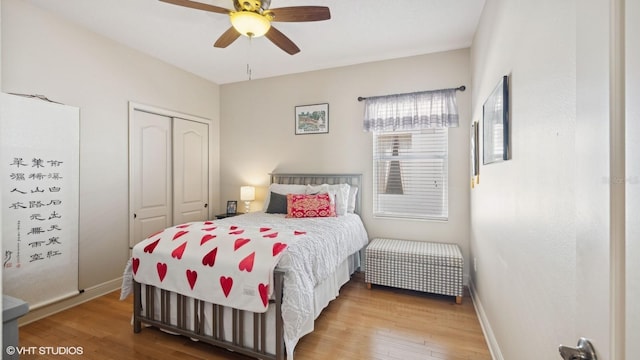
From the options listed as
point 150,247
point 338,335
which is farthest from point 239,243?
point 338,335

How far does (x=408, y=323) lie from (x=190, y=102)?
4.01m

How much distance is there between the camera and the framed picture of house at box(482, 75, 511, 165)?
5.32 ft

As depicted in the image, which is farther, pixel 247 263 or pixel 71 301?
pixel 71 301

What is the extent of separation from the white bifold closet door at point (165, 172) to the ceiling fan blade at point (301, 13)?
92.4 inches

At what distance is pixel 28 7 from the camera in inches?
95.0

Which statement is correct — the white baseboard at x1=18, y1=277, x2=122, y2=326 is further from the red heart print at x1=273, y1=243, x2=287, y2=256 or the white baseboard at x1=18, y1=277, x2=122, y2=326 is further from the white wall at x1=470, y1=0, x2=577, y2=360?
the white wall at x1=470, y1=0, x2=577, y2=360

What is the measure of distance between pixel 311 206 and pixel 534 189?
2.27 m

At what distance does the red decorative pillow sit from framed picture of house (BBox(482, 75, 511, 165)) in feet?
5.44

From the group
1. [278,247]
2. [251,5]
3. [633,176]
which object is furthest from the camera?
[251,5]

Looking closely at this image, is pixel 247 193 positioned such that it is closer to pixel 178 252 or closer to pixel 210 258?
pixel 178 252

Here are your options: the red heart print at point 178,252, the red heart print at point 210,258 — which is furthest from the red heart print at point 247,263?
the red heart print at point 178,252

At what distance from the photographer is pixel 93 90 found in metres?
2.90

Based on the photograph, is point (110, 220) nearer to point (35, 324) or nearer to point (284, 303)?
point (35, 324)

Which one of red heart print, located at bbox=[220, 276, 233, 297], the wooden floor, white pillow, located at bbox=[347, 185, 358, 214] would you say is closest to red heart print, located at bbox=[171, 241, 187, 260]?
red heart print, located at bbox=[220, 276, 233, 297]
